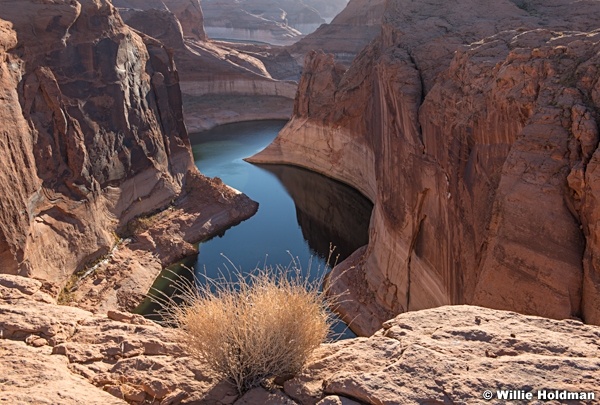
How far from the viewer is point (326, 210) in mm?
25672

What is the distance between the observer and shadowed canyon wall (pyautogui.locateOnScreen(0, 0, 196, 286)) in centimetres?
1522

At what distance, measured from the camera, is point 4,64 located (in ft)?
50.8

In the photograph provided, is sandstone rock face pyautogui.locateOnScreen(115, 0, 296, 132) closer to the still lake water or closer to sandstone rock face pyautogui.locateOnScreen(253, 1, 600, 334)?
the still lake water

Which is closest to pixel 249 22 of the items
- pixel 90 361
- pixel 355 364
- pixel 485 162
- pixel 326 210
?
pixel 326 210

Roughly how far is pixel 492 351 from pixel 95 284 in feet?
48.0

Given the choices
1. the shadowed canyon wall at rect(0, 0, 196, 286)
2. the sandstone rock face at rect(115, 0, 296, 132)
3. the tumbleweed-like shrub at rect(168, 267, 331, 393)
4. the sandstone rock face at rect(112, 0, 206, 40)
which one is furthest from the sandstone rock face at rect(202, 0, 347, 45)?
the tumbleweed-like shrub at rect(168, 267, 331, 393)

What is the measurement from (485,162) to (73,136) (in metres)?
12.7

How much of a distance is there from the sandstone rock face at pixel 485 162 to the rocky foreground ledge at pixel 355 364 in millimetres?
4417

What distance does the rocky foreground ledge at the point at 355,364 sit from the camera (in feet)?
13.2

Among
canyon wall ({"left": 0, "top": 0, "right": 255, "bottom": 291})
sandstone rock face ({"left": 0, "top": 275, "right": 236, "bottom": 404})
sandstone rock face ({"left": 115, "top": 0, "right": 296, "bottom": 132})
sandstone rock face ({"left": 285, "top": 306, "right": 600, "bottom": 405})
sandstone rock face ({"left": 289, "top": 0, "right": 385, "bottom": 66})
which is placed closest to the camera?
sandstone rock face ({"left": 285, "top": 306, "right": 600, "bottom": 405})

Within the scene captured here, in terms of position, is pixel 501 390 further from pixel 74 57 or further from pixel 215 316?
pixel 74 57

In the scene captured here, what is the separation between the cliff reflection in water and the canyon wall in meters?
5.84

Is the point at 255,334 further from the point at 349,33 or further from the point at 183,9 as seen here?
the point at 183,9

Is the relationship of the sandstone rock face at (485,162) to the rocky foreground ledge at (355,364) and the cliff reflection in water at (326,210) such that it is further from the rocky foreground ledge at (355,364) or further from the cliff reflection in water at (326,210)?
the rocky foreground ledge at (355,364)
